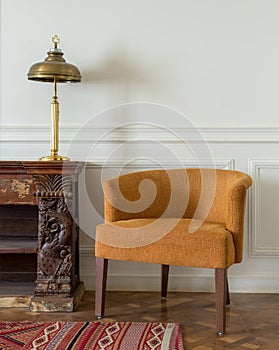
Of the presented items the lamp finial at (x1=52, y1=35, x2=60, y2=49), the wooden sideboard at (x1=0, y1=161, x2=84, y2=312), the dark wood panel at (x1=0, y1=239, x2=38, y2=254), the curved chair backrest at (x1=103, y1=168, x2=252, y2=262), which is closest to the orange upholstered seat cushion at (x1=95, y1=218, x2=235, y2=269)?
the curved chair backrest at (x1=103, y1=168, x2=252, y2=262)

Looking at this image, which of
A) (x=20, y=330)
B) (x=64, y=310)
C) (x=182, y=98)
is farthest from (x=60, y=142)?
(x=20, y=330)

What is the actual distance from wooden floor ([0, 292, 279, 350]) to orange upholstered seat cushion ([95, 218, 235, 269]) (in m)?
0.31

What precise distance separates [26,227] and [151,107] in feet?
3.28

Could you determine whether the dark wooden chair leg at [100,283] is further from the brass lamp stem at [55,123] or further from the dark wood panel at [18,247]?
the brass lamp stem at [55,123]

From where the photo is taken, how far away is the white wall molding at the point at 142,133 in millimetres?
3553

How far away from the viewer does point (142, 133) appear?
11.8 ft

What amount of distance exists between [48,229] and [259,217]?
1243 millimetres

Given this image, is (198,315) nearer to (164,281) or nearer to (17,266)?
(164,281)

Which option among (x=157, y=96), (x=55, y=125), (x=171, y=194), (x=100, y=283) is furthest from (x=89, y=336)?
(x=157, y=96)

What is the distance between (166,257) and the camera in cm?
277

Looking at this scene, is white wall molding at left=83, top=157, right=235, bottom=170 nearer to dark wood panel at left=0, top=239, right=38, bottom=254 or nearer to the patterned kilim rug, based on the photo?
dark wood panel at left=0, top=239, right=38, bottom=254

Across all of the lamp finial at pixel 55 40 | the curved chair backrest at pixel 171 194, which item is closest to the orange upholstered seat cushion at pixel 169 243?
the curved chair backrest at pixel 171 194

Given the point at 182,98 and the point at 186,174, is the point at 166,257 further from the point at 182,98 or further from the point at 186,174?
the point at 182,98

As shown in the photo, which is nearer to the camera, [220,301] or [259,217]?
[220,301]
